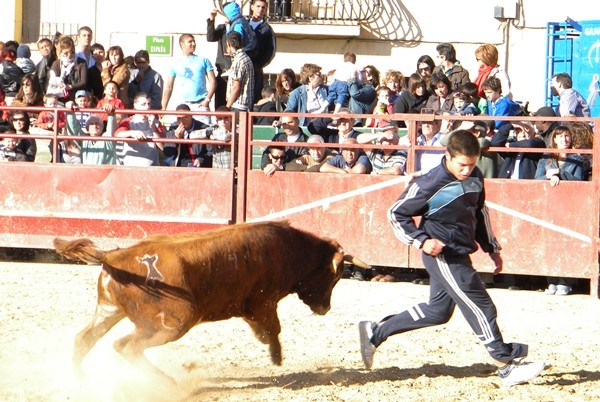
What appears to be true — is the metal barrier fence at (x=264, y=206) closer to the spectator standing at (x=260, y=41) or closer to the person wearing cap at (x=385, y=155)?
the person wearing cap at (x=385, y=155)

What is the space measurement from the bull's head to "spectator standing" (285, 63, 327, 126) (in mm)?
5580

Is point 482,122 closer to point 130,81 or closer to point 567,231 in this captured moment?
point 567,231

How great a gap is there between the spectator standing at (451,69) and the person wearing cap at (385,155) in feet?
6.09

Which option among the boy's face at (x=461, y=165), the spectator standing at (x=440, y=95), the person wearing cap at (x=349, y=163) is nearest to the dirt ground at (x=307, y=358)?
the boy's face at (x=461, y=165)

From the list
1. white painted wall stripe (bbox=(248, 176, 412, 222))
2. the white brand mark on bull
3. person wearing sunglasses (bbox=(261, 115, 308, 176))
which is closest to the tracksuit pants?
the white brand mark on bull

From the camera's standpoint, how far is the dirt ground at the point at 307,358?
6.47m

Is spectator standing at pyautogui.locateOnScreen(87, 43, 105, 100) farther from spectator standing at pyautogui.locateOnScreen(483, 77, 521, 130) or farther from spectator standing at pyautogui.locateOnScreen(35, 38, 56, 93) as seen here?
spectator standing at pyautogui.locateOnScreen(483, 77, 521, 130)

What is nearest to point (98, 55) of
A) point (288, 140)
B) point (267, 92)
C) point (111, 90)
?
point (111, 90)

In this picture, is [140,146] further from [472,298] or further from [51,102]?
[472,298]

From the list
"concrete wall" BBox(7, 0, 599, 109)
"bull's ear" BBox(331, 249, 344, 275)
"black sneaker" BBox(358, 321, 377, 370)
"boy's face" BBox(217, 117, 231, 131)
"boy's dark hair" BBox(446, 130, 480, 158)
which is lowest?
"black sneaker" BBox(358, 321, 377, 370)

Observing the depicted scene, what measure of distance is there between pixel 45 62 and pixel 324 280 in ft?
26.7

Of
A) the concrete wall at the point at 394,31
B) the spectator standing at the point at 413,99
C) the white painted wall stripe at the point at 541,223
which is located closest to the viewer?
the white painted wall stripe at the point at 541,223

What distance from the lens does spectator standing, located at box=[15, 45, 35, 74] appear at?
49.4 ft

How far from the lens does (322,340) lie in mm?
8102
